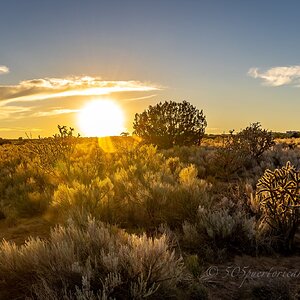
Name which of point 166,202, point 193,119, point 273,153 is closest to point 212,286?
point 166,202

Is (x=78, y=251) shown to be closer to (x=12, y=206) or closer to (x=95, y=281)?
(x=95, y=281)

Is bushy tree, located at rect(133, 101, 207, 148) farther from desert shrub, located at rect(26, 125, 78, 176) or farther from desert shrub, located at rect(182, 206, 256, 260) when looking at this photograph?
desert shrub, located at rect(182, 206, 256, 260)

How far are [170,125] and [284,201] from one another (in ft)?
61.6

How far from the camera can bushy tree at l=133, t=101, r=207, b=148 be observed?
24781mm

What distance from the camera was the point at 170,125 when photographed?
81.4 feet

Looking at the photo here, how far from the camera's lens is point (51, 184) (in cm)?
1194

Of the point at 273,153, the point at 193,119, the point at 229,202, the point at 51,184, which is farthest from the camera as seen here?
the point at 193,119

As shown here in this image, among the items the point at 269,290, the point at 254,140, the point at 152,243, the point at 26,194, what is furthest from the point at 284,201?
the point at 254,140

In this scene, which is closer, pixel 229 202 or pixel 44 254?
pixel 44 254

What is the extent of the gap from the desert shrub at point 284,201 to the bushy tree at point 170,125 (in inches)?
716

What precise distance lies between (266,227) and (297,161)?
11.1m

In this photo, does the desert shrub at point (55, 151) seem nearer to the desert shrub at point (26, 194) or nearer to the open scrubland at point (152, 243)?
the desert shrub at point (26, 194)

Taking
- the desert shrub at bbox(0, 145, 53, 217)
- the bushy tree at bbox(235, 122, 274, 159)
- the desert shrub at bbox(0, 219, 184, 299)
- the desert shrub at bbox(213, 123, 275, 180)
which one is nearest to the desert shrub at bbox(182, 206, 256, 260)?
the desert shrub at bbox(0, 219, 184, 299)

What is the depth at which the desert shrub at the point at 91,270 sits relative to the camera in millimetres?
3852
